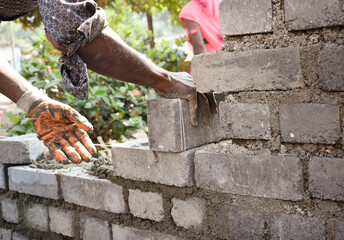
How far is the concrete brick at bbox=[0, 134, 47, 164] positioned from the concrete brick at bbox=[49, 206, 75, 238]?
436 millimetres

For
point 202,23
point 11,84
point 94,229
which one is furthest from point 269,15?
point 202,23

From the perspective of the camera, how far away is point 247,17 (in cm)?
166

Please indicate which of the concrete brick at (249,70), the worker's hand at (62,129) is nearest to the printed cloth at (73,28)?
the worker's hand at (62,129)

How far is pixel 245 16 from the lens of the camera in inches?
65.5

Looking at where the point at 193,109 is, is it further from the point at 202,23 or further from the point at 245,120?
the point at 202,23

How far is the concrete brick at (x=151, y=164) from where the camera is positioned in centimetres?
197

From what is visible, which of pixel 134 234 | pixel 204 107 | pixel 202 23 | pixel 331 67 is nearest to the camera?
pixel 331 67

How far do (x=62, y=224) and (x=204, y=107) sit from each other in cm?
129

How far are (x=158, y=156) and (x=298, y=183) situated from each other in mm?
750

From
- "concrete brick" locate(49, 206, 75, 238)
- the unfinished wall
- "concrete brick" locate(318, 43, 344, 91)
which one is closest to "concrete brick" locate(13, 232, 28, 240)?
"concrete brick" locate(49, 206, 75, 238)

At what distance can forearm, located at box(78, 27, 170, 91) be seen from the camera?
1983 mm

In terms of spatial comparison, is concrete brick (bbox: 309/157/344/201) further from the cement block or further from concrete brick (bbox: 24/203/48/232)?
concrete brick (bbox: 24/203/48/232)

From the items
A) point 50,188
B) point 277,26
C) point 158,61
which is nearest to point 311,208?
point 277,26

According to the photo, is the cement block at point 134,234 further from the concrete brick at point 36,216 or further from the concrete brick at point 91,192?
the concrete brick at point 36,216
